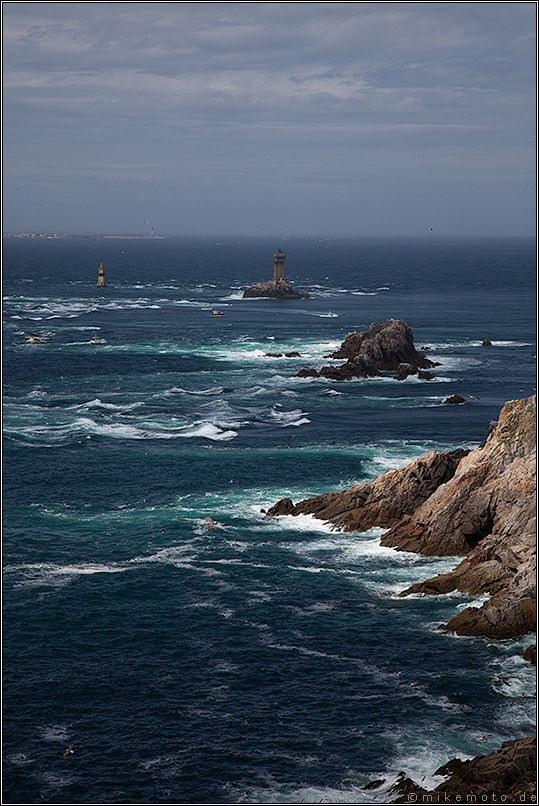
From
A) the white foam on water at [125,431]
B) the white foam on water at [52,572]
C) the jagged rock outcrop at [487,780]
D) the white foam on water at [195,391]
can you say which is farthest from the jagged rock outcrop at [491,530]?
the white foam on water at [195,391]

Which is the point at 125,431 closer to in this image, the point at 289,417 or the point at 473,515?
the point at 289,417

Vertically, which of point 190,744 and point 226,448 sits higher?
point 226,448

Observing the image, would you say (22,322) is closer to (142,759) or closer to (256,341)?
(256,341)

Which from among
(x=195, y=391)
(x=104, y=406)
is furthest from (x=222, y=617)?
(x=195, y=391)

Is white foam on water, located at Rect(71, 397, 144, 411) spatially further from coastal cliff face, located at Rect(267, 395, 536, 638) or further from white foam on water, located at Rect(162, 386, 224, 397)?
coastal cliff face, located at Rect(267, 395, 536, 638)

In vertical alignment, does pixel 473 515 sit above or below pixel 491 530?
above

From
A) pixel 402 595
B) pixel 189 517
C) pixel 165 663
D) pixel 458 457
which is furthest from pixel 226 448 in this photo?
pixel 165 663

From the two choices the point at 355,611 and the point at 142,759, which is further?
the point at 355,611
